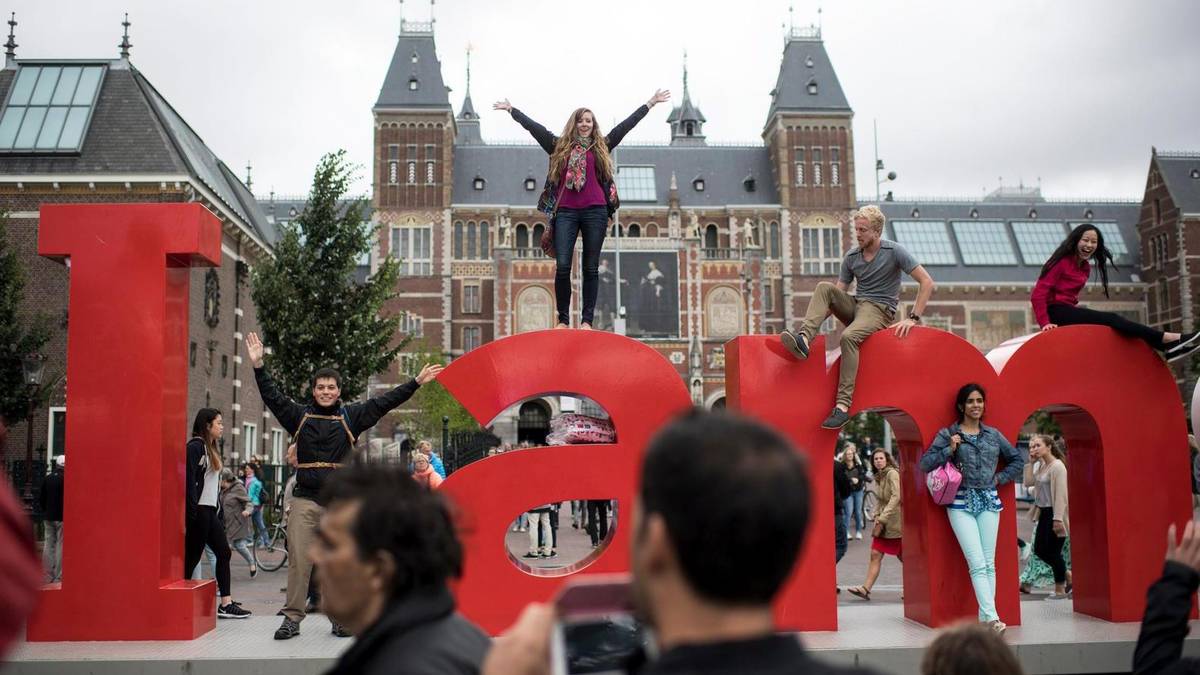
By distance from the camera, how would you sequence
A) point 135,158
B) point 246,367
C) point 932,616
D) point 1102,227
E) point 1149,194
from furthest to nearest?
point 1102,227
point 1149,194
point 246,367
point 135,158
point 932,616

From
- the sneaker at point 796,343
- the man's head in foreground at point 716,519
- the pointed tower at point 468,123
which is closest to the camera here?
the man's head in foreground at point 716,519

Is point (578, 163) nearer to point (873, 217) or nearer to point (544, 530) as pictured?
point (873, 217)

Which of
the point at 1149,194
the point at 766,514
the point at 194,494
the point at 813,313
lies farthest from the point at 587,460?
the point at 1149,194

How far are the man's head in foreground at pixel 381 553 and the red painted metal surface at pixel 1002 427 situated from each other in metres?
4.40

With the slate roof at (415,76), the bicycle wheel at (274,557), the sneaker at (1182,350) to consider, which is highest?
→ the slate roof at (415,76)

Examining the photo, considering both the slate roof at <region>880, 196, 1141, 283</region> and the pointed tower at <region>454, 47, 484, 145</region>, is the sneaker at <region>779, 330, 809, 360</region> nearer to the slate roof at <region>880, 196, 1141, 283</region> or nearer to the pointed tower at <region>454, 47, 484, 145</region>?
the slate roof at <region>880, 196, 1141, 283</region>

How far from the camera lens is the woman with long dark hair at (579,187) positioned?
663cm

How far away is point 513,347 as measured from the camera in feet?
20.0

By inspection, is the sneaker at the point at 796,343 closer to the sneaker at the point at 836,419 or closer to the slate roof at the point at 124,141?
the sneaker at the point at 836,419

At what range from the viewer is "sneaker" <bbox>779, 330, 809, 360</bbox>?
6.15m

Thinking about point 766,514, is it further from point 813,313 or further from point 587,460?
point 813,313

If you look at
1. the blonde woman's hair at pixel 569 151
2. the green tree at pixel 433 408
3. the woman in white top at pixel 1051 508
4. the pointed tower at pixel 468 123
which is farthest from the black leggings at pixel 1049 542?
the pointed tower at pixel 468 123

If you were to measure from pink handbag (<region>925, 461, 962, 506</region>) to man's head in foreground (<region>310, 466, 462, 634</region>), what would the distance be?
15.6ft

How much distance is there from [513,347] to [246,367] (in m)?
25.0
